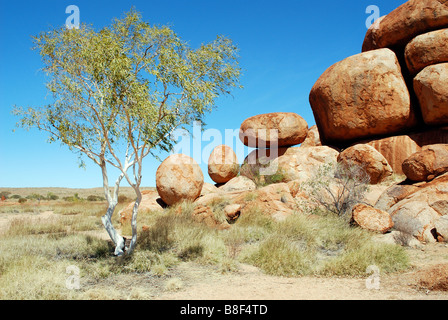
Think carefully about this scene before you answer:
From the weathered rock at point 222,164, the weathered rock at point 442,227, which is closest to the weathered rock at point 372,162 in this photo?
the weathered rock at point 442,227

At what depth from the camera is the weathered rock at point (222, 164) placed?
25281mm

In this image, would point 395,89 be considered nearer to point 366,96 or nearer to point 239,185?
point 366,96

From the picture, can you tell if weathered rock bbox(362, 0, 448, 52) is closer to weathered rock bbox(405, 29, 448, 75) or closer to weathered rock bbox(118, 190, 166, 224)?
weathered rock bbox(405, 29, 448, 75)

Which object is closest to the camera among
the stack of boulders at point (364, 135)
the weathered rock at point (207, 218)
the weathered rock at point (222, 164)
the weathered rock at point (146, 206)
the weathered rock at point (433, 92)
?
the weathered rock at point (207, 218)

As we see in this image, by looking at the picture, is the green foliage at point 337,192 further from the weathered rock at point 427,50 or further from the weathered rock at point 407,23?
the weathered rock at point 407,23

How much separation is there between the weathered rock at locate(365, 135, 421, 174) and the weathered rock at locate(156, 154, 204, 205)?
1060cm

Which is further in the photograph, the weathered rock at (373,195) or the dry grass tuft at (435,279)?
the weathered rock at (373,195)

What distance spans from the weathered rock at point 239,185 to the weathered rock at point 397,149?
7809 millimetres

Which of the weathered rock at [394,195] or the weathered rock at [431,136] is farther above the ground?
the weathered rock at [431,136]

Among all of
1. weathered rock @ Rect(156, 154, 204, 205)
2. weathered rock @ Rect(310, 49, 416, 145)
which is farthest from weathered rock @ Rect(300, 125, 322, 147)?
weathered rock @ Rect(156, 154, 204, 205)

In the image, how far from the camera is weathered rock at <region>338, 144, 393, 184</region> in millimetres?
18344
